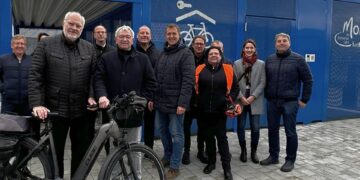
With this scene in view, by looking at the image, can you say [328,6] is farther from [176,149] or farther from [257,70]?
[176,149]

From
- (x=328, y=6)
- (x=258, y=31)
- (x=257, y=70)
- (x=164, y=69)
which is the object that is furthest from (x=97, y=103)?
(x=328, y=6)

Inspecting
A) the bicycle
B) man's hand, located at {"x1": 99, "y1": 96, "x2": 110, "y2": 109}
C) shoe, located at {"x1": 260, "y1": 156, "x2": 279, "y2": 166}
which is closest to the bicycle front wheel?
the bicycle

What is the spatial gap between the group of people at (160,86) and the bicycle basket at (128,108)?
0.57ft

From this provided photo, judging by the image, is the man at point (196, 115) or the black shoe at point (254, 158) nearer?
the man at point (196, 115)

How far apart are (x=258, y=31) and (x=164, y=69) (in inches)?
133

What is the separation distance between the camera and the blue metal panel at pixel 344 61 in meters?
8.26

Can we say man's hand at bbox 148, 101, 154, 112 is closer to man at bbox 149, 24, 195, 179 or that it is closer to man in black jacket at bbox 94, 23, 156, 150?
man at bbox 149, 24, 195, 179

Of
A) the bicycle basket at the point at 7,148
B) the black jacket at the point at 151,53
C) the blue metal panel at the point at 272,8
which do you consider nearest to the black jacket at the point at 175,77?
the black jacket at the point at 151,53

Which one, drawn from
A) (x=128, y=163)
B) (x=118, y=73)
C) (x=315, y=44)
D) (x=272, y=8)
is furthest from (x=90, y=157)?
(x=315, y=44)

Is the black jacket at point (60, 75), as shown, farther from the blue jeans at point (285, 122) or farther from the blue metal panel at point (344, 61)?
the blue metal panel at point (344, 61)

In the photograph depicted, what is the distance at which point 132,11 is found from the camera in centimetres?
605

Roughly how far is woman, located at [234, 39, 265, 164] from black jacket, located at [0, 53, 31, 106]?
2.75m

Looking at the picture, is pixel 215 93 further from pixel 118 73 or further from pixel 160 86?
pixel 118 73

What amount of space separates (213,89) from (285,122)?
1.20 metres
